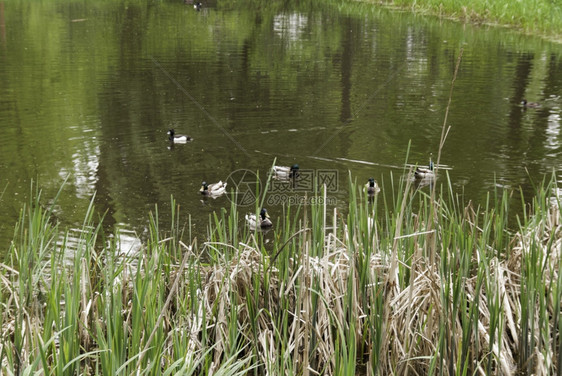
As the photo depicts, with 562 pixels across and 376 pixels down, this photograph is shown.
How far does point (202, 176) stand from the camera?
10.3m

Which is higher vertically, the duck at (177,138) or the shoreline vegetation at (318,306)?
the shoreline vegetation at (318,306)

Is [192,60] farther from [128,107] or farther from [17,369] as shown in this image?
[17,369]

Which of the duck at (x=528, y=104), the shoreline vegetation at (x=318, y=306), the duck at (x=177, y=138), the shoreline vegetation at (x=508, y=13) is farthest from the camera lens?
the shoreline vegetation at (x=508, y=13)

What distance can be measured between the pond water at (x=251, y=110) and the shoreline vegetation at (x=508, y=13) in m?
0.67

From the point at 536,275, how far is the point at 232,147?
7.84 metres

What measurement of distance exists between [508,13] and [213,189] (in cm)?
1857

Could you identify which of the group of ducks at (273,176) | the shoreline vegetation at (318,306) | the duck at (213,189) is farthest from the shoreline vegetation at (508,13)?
the shoreline vegetation at (318,306)

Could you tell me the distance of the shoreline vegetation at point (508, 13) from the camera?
2377 cm

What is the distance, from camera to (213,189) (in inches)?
368

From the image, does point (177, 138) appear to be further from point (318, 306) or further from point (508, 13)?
point (508, 13)

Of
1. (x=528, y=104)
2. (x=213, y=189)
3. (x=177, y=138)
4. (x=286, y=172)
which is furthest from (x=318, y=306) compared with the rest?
(x=528, y=104)

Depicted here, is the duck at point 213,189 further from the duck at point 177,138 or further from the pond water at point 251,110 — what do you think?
the duck at point 177,138

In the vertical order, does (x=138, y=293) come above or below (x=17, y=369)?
above

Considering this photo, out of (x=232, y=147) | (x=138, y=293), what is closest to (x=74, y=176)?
(x=232, y=147)
